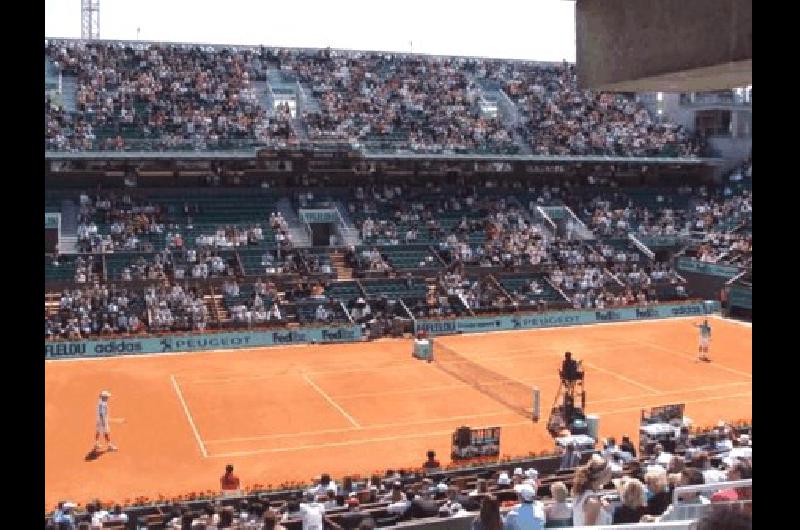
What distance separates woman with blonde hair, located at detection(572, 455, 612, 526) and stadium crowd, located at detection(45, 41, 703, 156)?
36936mm

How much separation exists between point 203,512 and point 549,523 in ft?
23.1

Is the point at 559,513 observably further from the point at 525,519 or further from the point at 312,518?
the point at 312,518

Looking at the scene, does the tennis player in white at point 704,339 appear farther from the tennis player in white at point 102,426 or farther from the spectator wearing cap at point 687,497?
the spectator wearing cap at point 687,497

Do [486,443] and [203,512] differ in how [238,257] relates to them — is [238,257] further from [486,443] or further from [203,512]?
[203,512]

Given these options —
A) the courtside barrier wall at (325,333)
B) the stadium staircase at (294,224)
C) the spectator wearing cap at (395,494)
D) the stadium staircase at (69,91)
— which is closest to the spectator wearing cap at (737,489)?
the spectator wearing cap at (395,494)

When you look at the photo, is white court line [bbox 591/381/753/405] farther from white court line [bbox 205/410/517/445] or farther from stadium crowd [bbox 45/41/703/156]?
stadium crowd [bbox 45/41/703/156]

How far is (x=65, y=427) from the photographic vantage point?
76.7 ft

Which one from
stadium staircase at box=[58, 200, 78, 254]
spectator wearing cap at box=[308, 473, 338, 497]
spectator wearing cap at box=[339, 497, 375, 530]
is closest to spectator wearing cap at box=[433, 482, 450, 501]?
spectator wearing cap at box=[339, 497, 375, 530]

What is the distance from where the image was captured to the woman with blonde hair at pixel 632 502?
8.86 metres

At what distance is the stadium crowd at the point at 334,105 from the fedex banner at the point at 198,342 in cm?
1305

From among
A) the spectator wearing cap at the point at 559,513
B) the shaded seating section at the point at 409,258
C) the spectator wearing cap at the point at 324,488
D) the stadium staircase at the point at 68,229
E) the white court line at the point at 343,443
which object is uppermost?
the stadium staircase at the point at 68,229

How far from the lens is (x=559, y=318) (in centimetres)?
3997

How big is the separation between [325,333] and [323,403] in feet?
33.8

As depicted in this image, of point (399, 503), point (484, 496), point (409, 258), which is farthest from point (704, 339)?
point (399, 503)
